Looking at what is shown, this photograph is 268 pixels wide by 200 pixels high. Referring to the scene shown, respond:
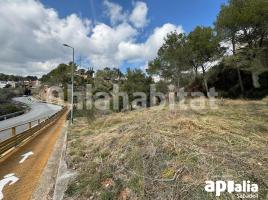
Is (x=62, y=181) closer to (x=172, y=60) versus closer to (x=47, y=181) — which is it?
(x=47, y=181)

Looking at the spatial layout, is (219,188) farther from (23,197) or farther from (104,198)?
(23,197)

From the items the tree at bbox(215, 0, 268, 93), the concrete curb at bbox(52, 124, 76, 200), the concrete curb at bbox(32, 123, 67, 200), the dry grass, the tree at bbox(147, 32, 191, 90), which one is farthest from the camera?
the tree at bbox(147, 32, 191, 90)

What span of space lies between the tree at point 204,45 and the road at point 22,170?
2160 cm

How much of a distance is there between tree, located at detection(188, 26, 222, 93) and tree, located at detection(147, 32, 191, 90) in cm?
119

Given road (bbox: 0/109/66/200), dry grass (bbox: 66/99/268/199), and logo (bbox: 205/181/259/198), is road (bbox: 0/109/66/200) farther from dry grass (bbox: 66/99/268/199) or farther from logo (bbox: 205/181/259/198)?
logo (bbox: 205/181/259/198)

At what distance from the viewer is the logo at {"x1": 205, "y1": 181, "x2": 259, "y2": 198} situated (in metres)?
4.76

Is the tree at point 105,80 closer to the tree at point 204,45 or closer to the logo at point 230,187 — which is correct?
the tree at point 204,45

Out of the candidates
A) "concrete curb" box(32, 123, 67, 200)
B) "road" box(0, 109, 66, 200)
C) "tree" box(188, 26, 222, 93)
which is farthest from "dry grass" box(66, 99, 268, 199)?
"tree" box(188, 26, 222, 93)

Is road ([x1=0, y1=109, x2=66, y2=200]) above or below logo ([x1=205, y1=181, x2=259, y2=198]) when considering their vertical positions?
below

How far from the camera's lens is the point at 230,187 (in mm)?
4855

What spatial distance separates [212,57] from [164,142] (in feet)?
77.7

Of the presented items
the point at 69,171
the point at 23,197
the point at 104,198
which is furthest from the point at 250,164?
the point at 23,197

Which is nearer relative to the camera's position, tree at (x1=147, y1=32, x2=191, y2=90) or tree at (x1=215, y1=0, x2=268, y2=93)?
tree at (x1=215, y1=0, x2=268, y2=93)

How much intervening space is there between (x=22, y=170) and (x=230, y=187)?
22.3 feet
